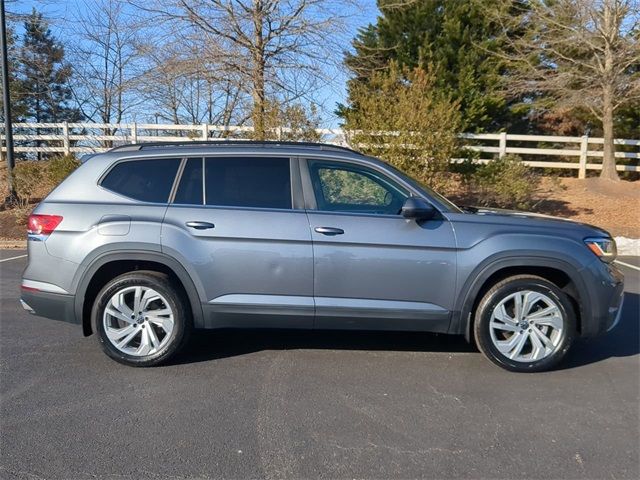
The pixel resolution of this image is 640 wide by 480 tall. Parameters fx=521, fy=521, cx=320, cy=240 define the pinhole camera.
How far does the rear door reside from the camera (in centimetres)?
413

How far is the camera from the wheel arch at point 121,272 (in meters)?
4.20

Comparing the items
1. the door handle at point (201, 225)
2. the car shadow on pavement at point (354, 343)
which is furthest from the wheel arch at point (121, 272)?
the car shadow on pavement at point (354, 343)

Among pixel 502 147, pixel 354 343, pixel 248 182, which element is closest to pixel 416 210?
pixel 248 182

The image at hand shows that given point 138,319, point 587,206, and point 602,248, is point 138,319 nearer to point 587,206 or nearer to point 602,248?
point 602,248

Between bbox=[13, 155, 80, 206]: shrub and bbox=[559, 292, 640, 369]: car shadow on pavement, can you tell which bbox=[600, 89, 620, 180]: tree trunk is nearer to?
bbox=[559, 292, 640, 369]: car shadow on pavement

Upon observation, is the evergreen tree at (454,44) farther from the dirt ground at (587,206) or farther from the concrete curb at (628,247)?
the concrete curb at (628,247)

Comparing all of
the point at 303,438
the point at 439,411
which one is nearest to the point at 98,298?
the point at 303,438

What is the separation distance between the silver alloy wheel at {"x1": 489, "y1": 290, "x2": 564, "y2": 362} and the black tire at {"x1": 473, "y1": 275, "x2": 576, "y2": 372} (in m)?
0.02

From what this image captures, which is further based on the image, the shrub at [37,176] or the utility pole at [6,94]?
the shrub at [37,176]

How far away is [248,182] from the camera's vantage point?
172 inches

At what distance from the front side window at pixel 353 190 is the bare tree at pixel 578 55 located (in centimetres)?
1539

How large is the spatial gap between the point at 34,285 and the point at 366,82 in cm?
1277

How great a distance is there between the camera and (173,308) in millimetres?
4215

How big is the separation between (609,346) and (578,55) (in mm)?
16706
